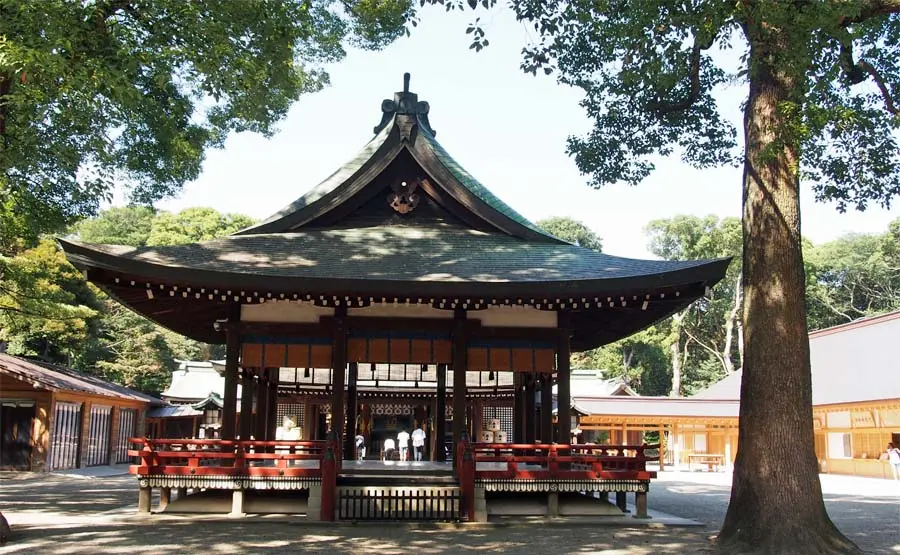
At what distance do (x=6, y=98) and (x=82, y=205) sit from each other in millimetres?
6010

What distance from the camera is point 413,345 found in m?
13.2

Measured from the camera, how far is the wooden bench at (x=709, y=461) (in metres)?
33.2

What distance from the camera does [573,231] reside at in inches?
2442

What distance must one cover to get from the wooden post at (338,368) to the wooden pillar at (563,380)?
3.76 meters

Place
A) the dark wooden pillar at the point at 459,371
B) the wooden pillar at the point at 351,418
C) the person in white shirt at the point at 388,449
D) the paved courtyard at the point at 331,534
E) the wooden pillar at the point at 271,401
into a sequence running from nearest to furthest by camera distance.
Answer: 1. the paved courtyard at the point at 331,534
2. the dark wooden pillar at the point at 459,371
3. the wooden pillar at the point at 271,401
4. the wooden pillar at the point at 351,418
5. the person in white shirt at the point at 388,449

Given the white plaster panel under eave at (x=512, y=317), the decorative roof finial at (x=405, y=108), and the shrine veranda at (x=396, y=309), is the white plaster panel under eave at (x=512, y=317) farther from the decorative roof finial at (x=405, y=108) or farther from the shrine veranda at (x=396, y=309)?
the decorative roof finial at (x=405, y=108)

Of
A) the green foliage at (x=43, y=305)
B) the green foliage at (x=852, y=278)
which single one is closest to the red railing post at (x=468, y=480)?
the green foliage at (x=43, y=305)

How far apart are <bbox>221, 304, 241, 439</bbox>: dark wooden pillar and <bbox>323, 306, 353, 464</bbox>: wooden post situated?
1.68 meters

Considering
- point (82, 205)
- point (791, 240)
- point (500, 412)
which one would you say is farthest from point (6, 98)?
point (500, 412)

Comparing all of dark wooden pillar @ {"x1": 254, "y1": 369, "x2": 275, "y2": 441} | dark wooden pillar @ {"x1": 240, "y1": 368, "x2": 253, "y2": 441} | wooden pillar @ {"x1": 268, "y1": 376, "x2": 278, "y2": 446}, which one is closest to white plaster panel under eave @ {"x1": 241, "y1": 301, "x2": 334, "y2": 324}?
dark wooden pillar @ {"x1": 240, "y1": 368, "x2": 253, "y2": 441}

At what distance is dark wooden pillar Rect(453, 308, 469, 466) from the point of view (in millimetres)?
12828

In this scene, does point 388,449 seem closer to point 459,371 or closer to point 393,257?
point 459,371

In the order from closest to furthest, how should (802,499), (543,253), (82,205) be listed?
(802,499) < (543,253) < (82,205)

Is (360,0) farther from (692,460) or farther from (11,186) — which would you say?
(692,460)
